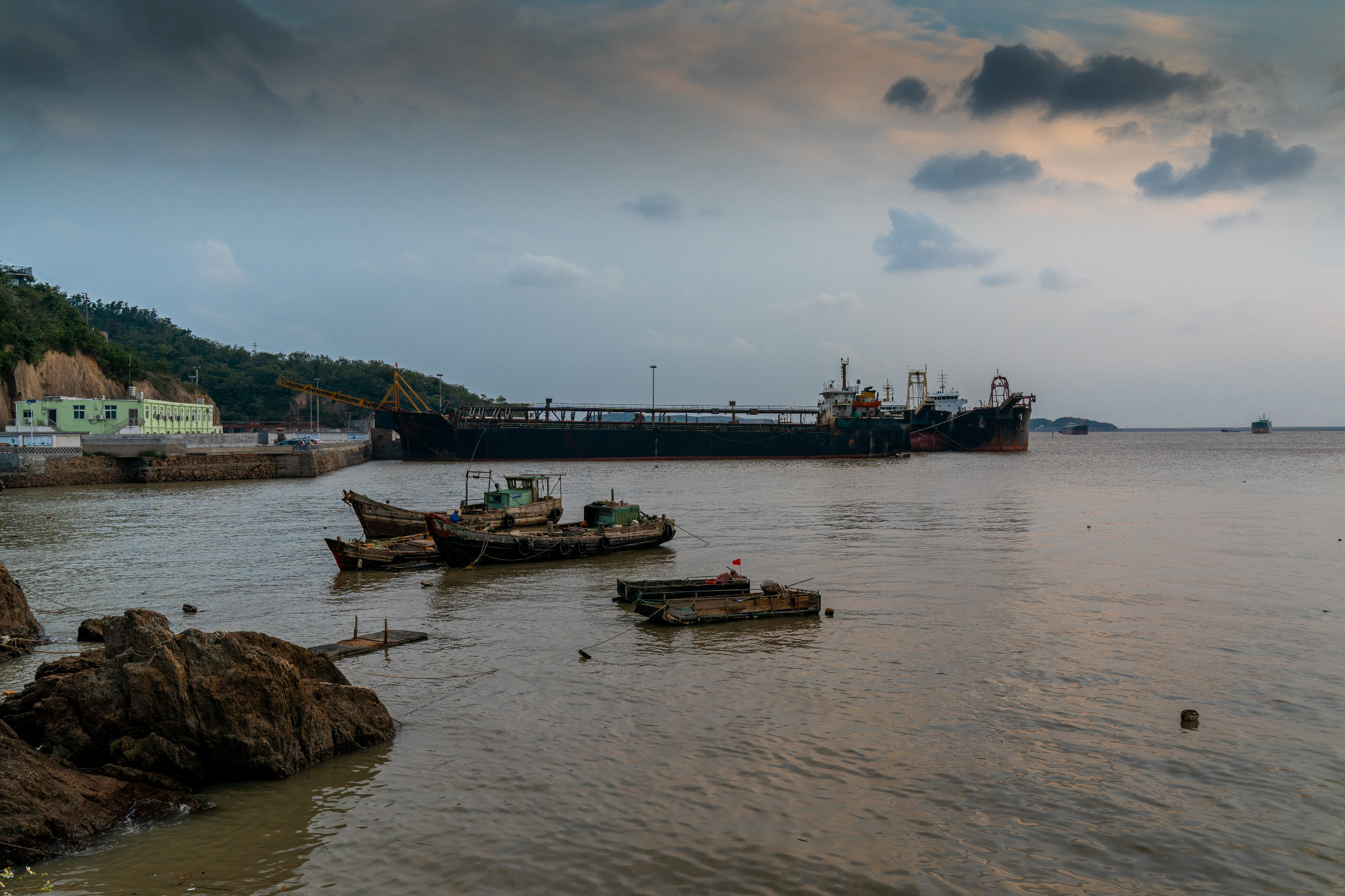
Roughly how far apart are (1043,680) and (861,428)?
2889 inches

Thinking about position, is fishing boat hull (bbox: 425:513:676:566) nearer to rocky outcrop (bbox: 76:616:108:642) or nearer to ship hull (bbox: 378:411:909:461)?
rocky outcrop (bbox: 76:616:108:642)

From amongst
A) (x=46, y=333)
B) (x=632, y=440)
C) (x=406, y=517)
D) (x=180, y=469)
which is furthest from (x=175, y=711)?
(x=46, y=333)

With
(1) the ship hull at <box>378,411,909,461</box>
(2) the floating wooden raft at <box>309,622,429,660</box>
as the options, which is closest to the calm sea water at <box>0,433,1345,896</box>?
(2) the floating wooden raft at <box>309,622,429,660</box>

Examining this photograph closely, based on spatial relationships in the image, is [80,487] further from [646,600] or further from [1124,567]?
[1124,567]

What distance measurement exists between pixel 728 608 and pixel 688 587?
4.73 feet

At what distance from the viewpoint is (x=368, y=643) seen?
14898 millimetres

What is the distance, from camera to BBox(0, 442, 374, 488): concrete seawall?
157 ft

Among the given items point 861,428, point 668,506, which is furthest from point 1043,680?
point 861,428

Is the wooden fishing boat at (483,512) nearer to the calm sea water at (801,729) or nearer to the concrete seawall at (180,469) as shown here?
the calm sea water at (801,729)

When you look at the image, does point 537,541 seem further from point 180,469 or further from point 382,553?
point 180,469

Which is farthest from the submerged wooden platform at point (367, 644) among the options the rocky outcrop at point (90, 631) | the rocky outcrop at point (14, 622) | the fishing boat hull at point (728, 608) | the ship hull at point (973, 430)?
the ship hull at point (973, 430)

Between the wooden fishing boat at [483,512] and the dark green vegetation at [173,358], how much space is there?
55.8 meters

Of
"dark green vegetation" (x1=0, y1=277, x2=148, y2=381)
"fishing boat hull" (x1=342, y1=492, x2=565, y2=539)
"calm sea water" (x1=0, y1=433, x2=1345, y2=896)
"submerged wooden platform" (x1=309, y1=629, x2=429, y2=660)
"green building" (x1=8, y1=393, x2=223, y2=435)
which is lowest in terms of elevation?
"calm sea water" (x1=0, y1=433, x2=1345, y2=896)

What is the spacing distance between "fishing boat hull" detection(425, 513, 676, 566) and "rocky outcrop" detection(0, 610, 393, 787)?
1390cm
